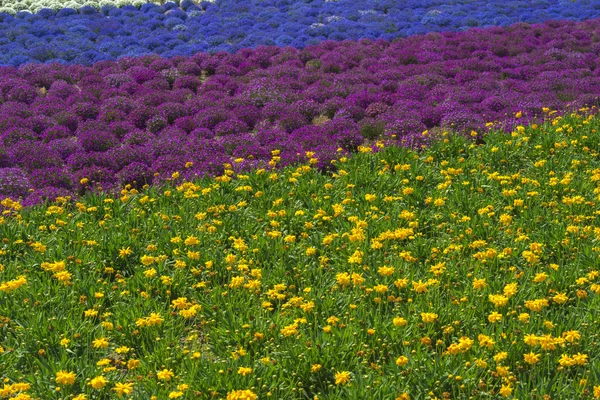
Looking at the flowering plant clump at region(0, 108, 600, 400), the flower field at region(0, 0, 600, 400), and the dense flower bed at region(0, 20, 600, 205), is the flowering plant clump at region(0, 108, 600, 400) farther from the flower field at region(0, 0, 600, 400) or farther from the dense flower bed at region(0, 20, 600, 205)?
the dense flower bed at region(0, 20, 600, 205)

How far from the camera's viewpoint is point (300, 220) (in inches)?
328

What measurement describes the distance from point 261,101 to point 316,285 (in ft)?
22.8

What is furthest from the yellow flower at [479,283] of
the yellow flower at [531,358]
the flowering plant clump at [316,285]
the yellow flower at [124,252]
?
the yellow flower at [124,252]

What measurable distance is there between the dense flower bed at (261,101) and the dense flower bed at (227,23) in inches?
48.5

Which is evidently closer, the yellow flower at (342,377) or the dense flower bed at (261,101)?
the yellow flower at (342,377)

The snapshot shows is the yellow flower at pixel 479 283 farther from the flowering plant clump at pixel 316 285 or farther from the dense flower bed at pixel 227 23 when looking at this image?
the dense flower bed at pixel 227 23

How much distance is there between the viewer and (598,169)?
9094 mm

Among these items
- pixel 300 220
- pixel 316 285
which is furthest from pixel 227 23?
pixel 316 285

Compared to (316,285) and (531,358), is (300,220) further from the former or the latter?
(531,358)

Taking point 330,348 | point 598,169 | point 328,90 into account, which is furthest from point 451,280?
point 328,90

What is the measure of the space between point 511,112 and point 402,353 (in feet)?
25.9

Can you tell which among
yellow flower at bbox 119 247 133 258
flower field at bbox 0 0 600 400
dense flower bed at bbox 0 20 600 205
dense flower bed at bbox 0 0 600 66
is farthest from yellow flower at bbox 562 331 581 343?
dense flower bed at bbox 0 0 600 66

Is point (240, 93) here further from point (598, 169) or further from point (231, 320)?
point (231, 320)

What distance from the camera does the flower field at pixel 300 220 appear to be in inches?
216
